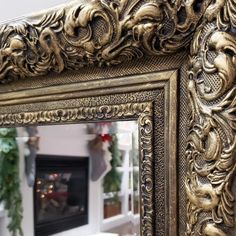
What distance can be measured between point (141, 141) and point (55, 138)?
0.44 feet

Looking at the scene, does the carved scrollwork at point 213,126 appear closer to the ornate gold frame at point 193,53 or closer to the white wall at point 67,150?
the ornate gold frame at point 193,53

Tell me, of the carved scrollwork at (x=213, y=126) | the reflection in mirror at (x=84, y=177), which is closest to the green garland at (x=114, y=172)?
the reflection in mirror at (x=84, y=177)

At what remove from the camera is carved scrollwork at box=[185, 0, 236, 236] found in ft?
1.10

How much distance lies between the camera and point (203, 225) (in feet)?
1.14

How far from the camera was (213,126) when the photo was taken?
0.35 meters

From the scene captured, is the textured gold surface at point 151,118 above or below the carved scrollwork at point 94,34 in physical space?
below

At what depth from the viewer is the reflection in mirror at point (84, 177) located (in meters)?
0.43

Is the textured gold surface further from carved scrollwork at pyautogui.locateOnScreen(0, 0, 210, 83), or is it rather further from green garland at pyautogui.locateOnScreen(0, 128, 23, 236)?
green garland at pyautogui.locateOnScreen(0, 128, 23, 236)

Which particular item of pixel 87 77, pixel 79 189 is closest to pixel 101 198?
pixel 79 189

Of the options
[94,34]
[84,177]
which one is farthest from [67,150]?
[94,34]

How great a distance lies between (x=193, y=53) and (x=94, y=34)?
123 millimetres

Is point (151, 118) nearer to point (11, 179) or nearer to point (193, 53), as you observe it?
point (193, 53)

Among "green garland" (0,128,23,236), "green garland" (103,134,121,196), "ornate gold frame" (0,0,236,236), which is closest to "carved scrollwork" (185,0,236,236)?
"ornate gold frame" (0,0,236,236)

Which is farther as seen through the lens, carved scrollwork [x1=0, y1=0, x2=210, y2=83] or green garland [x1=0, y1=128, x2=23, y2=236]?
green garland [x1=0, y1=128, x2=23, y2=236]
